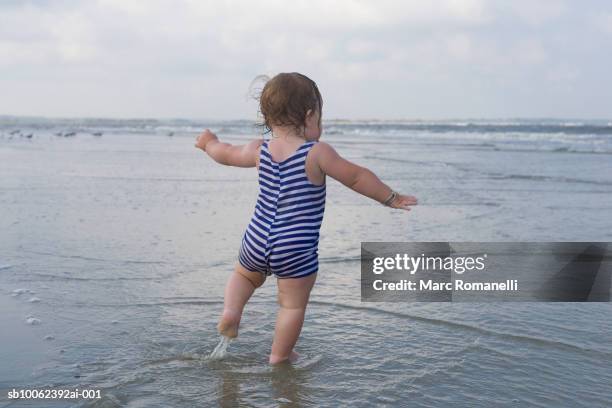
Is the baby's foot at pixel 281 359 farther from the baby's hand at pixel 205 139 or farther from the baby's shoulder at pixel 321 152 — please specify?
the baby's hand at pixel 205 139

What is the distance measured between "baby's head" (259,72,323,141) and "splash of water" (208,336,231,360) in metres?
1.08

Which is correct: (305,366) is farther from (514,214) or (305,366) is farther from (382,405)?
(514,214)

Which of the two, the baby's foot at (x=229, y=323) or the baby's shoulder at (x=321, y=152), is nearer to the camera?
the baby's shoulder at (x=321, y=152)

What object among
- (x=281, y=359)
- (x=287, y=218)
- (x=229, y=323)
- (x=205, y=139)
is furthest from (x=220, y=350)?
(x=205, y=139)

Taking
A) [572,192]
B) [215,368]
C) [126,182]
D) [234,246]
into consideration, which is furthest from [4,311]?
[572,192]

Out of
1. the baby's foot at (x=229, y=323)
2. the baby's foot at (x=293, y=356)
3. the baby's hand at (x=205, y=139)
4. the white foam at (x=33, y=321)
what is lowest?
the baby's foot at (x=293, y=356)

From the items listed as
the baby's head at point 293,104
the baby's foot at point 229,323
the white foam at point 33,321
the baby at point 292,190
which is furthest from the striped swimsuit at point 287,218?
the white foam at point 33,321

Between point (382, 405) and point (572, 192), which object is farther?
point (572, 192)

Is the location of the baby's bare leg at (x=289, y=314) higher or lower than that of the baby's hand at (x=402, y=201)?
lower

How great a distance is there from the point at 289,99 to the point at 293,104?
3cm

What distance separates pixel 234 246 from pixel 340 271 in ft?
3.94

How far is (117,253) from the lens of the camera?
5.39 metres

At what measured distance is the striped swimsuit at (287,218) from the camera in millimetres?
2975

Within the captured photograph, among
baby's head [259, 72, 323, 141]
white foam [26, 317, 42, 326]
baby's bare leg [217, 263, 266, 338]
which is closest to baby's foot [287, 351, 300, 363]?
baby's bare leg [217, 263, 266, 338]
